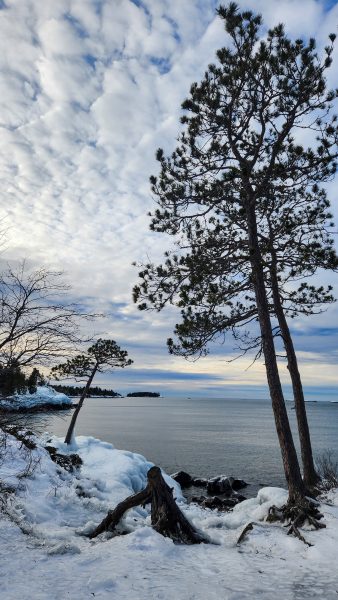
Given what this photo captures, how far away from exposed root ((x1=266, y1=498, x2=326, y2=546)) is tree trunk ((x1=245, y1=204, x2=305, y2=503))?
11.4 inches

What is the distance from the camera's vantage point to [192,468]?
117 feet

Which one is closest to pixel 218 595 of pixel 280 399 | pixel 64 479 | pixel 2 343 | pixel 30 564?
pixel 30 564

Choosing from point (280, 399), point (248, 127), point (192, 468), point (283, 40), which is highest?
point (283, 40)

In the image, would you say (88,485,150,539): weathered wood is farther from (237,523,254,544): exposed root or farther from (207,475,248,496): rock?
(207,475,248,496): rock

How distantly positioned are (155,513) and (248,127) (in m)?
10.9

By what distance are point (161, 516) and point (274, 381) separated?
4932 millimetres

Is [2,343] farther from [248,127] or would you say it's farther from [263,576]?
[248,127]

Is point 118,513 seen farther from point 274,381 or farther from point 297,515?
point 274,381

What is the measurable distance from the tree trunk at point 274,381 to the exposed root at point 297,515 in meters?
0.29

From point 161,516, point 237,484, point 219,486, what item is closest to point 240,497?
point 219,486

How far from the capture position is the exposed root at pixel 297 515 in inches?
358

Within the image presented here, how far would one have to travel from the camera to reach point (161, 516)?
863 cm

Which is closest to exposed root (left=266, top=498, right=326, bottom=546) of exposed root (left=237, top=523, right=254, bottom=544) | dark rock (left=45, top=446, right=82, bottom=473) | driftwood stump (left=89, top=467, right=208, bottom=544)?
exposed root (left=237, top=523, right=254, bottom=544)

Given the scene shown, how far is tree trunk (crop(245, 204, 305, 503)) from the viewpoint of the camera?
1084 centimetres
